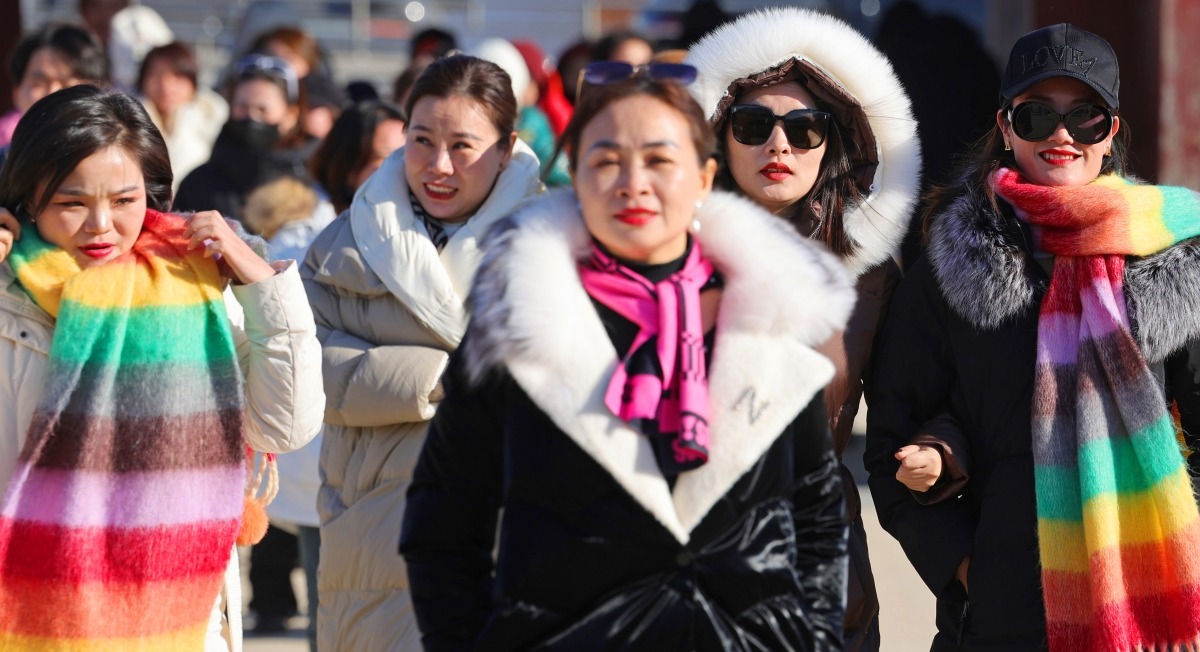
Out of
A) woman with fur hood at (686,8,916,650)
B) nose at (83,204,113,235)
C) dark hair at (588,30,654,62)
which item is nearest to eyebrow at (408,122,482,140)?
woman with fur hood at (686,8,916,650)

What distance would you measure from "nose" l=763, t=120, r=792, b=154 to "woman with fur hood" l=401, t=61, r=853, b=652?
992mm

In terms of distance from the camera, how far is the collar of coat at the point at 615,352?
275cm

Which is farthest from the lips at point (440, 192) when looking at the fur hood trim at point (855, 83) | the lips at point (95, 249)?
the lips at point (95, 249)

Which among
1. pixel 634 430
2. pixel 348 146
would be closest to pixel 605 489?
pixel 634 430

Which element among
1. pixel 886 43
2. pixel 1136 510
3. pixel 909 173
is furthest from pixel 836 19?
pixel 886 43

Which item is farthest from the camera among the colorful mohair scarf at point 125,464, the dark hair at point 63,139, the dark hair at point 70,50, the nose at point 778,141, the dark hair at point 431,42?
the dark hair at point 431,42

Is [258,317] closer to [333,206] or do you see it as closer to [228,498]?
[228,498]

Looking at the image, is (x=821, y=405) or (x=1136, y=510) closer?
(x=821, y=405)

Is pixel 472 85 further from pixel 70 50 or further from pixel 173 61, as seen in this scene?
pixel 173 61

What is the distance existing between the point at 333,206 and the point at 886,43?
336cm

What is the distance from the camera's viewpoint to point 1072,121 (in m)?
3.62

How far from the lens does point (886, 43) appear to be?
816 cm

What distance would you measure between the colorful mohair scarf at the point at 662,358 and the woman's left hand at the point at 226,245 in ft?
3.14

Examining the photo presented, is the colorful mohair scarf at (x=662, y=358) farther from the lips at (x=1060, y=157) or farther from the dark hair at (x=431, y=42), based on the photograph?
the dark hair at (x=431, y=42)
